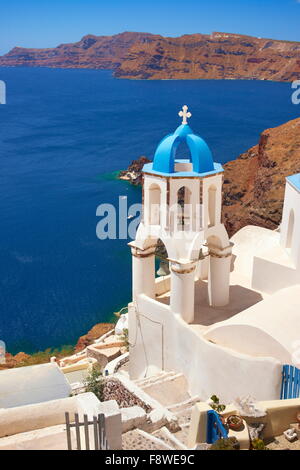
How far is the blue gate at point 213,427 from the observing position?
7352 mm

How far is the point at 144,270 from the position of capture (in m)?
13.4

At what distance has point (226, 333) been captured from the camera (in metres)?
10.8

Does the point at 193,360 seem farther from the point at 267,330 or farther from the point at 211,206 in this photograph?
the point at 211,206

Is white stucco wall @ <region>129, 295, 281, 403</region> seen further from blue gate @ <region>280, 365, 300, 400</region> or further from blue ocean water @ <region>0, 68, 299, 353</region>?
blue ocean water @ <region>0, 68, 299, 353</region>

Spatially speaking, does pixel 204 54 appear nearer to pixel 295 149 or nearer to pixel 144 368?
pixel 295 149

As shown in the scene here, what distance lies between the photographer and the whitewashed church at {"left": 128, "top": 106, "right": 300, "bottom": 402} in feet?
33.8

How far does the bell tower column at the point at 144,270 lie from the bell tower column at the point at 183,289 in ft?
3.71

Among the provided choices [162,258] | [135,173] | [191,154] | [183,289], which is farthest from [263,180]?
[135,173]

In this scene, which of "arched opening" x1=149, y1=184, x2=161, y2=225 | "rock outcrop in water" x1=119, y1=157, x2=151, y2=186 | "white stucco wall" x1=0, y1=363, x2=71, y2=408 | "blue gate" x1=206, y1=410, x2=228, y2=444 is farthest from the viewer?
"rock outcrop in water" x1=119, y1=157, x2=151, y2=186

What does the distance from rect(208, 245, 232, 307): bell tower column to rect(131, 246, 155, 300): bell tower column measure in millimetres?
1649

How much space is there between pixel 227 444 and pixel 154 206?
708 cm

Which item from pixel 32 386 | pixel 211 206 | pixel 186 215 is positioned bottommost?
pixel 32 386

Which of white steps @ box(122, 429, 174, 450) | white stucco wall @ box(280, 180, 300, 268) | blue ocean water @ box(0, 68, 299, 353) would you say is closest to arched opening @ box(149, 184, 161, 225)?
white stucco wall @ box(280, 180, 300, 268)

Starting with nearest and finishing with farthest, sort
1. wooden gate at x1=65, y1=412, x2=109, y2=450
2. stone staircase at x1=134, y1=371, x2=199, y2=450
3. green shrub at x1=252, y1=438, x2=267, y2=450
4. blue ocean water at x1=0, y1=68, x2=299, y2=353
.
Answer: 1. wooden gate at x1=65, y1=412, x2=109, y2=450
2. green shrub at x1=252, y1=438, x2=267, y2=450
3. stone staircase at x1=134, y1=371, x2=199, y2=450
4. blue ocean water at x1=0, y1=68, x2=299, y2=353
